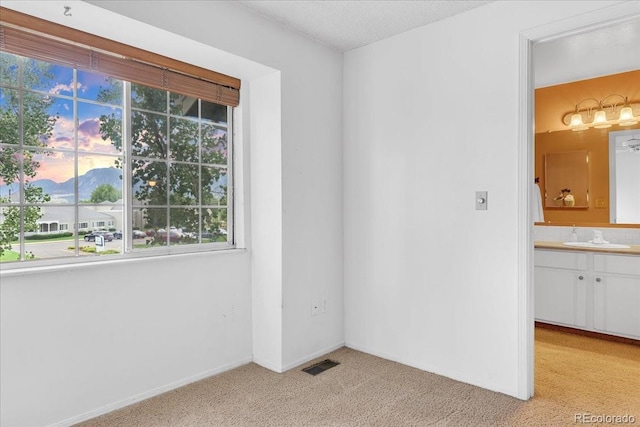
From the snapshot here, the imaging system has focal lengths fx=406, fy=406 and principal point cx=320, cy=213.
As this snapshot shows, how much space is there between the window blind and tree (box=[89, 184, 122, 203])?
2.09 ft

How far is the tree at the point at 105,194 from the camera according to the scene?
2.33 meters

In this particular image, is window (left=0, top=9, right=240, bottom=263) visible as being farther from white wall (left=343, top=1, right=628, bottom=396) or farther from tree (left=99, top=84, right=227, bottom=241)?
white wall (left=343, top=1, right=628, bottom=396)

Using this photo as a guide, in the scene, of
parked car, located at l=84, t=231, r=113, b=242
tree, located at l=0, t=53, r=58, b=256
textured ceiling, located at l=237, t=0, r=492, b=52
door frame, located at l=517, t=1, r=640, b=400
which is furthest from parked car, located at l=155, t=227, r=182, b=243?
door frame, located at l=517, t=1, r=640, b=400

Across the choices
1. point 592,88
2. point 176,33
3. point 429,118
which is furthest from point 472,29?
point 592,88

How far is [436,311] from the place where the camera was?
2.80 metres

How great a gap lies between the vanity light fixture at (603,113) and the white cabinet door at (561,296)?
1510 mm

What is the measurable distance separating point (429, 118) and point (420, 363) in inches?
67.7

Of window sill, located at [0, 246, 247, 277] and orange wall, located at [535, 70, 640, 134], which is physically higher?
orange wall, located at [535, 70, 640, 134]

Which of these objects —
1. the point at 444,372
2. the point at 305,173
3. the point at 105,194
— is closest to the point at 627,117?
the point at 444,372

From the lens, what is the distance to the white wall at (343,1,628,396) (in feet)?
8.10

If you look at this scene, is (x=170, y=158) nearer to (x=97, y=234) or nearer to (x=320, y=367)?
(x=97, y=234)

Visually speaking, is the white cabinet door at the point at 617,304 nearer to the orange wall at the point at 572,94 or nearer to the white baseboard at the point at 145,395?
the orange wall at the point at 572,94

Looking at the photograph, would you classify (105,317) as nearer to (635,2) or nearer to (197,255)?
(197,255)

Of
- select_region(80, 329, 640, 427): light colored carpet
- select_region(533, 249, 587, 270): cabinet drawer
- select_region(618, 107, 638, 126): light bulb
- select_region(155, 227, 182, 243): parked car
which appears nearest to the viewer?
select_region(80, 329, 640, 427): light colored carpet
